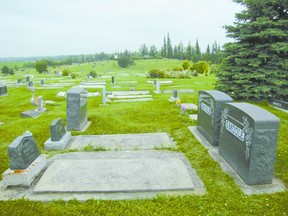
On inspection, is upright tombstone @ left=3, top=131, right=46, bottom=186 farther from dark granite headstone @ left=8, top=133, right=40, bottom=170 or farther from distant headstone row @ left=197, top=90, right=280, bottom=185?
distant headstone row @ left=197, top=90, right=280, bottom=185

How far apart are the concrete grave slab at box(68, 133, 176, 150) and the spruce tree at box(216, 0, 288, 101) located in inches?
304

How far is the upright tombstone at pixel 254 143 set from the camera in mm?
5090

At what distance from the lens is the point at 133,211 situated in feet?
14.9

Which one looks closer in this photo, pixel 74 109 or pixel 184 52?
pixel 74 109

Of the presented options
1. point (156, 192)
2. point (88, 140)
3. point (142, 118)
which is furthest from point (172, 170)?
point (142, 118)

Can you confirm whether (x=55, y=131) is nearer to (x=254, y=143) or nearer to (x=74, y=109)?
(x=74, y=109)

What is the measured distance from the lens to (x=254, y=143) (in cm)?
516

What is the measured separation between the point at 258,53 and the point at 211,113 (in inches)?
334

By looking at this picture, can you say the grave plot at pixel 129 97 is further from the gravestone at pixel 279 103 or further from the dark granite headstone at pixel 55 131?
the dark granite headstone at pixel 55 131

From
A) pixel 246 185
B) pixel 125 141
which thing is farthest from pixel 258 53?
pixel 246 185

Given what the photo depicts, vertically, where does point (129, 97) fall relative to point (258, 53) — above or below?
below

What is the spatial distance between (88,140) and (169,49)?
97.6 meters

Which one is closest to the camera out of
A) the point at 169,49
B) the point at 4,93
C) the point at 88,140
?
the point at 88,140

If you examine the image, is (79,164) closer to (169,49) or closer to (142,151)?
(142,151)
